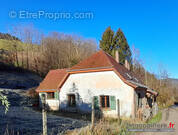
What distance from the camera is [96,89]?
15375mm

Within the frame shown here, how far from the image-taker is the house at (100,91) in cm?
1395

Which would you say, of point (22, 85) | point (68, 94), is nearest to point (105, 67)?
point (68, 94)

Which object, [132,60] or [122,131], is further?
[132,60]

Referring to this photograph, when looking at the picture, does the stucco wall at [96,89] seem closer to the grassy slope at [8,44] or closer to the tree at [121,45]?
the tree at [121,45]

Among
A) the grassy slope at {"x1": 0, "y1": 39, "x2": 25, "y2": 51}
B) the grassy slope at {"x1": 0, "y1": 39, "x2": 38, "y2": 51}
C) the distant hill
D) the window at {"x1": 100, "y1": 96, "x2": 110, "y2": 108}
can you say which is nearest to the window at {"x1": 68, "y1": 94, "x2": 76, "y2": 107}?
the window at {"x1": 100, "y1": 96, "x2": 110, "y2": 108}

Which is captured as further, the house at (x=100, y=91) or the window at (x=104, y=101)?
the window at (x=104, y=101)

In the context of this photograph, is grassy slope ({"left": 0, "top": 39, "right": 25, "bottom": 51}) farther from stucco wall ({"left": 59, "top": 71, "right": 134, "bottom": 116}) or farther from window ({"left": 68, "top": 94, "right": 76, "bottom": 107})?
window ({"left": 68, "top": 94, "right": 76, "bottom": 107})

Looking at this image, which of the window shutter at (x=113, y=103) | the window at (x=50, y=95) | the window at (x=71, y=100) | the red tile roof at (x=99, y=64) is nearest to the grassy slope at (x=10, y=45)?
the window at (x=50, y=95)

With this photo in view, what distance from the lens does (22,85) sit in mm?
26438

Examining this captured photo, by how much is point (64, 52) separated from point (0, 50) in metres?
14.2

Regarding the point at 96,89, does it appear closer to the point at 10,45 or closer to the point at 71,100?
the point at 71,100

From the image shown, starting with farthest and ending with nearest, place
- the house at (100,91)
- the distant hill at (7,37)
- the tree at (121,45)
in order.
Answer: the distant hill at (7,37)
the tree at (121,45)
the house at (100,91)

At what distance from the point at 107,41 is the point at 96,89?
877 inches

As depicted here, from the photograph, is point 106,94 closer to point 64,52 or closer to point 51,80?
point 51,80
